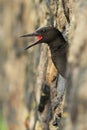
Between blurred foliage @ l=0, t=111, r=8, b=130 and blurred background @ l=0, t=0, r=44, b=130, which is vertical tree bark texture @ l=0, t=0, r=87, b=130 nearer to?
blurred background @ l=0, t=0, r=44, b=130

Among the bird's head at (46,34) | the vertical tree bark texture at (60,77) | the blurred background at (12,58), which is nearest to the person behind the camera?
the vertical tree bark texture at (60,77)

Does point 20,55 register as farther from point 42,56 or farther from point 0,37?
point 42,56

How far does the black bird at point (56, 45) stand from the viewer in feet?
35.6

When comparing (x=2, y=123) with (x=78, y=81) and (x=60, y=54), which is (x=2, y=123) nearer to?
(x=60, y=54)

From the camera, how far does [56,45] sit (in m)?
11.0

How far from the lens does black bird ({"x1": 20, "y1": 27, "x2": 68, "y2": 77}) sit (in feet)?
35.6

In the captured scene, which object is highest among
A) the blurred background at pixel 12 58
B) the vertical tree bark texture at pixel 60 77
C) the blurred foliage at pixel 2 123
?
the vertical tree bark texture at pixel 60 77

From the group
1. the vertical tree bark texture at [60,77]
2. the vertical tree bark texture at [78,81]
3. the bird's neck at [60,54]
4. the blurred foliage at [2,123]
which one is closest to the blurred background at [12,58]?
the blurred foliage at [2,123]

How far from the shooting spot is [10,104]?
26844mm

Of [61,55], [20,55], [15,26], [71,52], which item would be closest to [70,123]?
[71,52]

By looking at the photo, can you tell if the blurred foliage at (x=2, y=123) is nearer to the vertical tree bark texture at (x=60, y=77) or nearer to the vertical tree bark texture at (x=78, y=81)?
the vertical tree bark texture at (x=60, y=77)

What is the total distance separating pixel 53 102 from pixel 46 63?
2.58ft

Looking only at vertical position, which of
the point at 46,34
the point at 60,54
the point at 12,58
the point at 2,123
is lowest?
the point at 2,123

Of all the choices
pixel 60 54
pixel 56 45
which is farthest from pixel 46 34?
pixel 60 54
